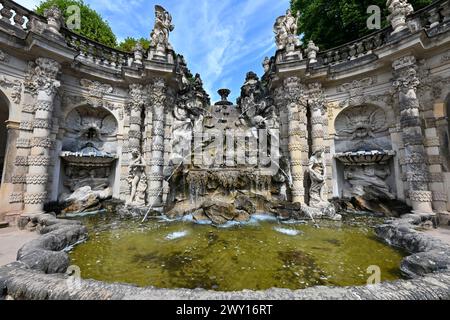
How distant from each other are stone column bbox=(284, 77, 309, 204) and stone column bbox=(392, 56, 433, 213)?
3.37m

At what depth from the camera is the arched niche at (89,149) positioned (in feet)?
28.0

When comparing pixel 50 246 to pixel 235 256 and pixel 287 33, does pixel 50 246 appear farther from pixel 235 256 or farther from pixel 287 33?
pixel 287 33

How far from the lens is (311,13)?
12.4 meters

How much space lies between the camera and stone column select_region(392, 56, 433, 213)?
656 centimetres

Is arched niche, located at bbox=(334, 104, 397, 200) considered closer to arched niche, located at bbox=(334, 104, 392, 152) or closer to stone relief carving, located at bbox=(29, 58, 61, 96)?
arched niche, located at bbox=(334, 104, 392, 152)

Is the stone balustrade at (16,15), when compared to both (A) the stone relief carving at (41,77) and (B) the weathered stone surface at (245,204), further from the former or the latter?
(B) the weathered stone surface at (245,204)

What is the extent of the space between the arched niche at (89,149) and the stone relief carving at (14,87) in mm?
1748

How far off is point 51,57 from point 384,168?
13553 mm

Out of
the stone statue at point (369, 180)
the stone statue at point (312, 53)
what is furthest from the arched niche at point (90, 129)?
the stone statue at point (369, 180)

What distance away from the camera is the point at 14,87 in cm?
675

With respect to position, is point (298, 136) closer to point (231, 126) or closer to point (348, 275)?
point (231, 126)

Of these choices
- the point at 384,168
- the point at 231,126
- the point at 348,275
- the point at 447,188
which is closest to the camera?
the point at 348,275

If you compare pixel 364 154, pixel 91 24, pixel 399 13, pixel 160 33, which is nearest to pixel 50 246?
pixel 160 33
